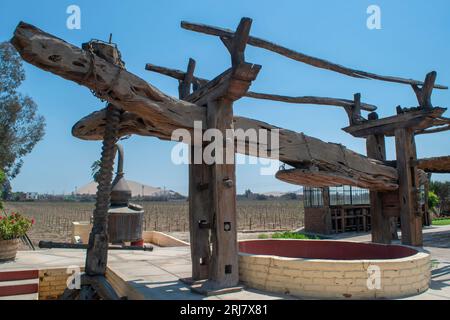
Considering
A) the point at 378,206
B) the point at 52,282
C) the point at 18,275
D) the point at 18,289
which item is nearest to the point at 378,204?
the point at 378,206

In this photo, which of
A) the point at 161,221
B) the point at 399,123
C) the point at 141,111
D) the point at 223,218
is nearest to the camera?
the point at 141,111

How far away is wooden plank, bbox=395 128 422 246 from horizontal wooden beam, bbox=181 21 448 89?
1.30 metres

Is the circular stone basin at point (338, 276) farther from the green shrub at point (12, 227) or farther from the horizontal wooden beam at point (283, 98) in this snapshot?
the green shrub at point (12, 227)

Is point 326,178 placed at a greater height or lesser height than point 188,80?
lesser

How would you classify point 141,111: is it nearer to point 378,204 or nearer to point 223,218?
point 223,218

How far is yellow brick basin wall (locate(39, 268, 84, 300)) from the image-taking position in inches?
307

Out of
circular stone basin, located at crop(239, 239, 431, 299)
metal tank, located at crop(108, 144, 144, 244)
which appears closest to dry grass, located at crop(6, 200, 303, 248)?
metal tank, located at crop(108, 144, 144, 244)

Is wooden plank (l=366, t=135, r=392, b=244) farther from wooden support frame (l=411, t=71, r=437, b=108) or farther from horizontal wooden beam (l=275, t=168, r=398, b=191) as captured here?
wooden support frame (l=411, t=71, r=437, b=108)

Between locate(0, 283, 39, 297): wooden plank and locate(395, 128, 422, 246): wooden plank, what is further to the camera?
locate(395, 128, 422, 246): wooden plank

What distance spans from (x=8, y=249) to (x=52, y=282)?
2033 mm

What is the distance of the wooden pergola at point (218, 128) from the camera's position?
4781 millimetres

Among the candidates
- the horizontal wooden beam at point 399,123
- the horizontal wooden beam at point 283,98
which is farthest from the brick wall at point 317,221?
the horizontal wooden beam at point 283,98

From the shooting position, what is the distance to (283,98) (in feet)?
26.0
